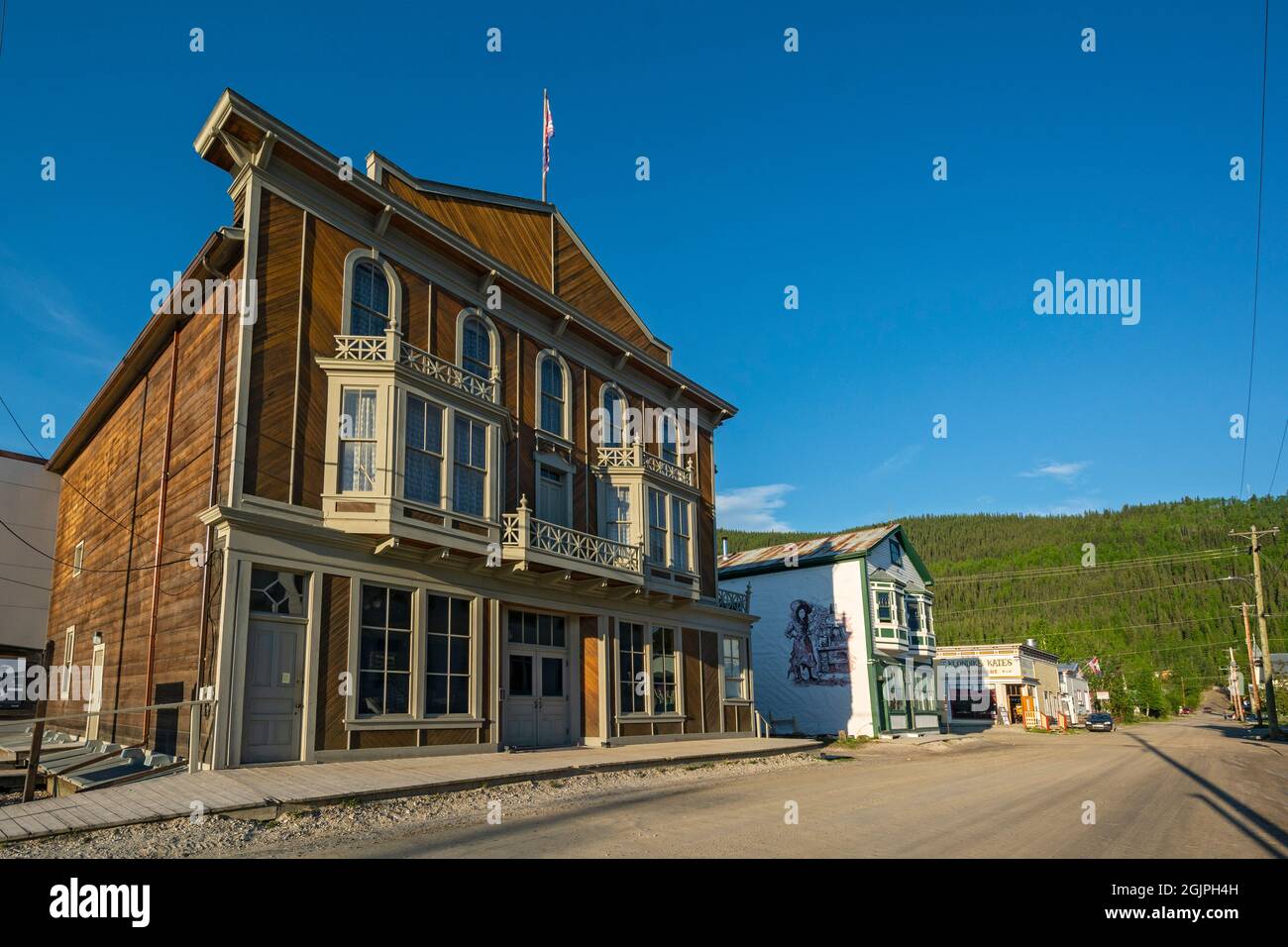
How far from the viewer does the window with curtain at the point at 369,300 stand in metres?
16.2

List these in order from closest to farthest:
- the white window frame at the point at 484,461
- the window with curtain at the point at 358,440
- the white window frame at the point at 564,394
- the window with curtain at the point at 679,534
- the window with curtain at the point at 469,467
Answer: the window with curtain at the point at 358,440
the white window frame at the point at 484,461
the window with curtain at the point at 469,467
the white window frame at the point at 564,394
the window with curtain at the point at 679,534

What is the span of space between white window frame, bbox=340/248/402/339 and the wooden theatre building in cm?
6

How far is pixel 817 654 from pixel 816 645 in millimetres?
360

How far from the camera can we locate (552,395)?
21.2 metres

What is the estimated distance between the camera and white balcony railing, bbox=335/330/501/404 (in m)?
15.5

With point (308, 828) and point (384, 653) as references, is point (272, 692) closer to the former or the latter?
point (384, 653)

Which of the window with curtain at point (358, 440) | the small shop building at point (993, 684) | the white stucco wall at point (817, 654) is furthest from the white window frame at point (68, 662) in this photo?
the small shop building at point (993, 684)

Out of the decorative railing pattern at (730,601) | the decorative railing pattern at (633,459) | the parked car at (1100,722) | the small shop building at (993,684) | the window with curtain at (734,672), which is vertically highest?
the decorative railing pattern at (633,459)

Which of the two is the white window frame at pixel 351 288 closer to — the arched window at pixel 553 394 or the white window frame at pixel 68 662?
the arched window at pixel 553 394

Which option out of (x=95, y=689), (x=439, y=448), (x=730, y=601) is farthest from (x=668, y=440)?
(x=95, y=689)

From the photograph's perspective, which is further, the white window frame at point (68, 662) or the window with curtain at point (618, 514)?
the window with curtain at point (618, 514)

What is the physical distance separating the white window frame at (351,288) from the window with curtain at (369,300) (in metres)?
0.05

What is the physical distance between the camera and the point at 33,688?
1062 inches
